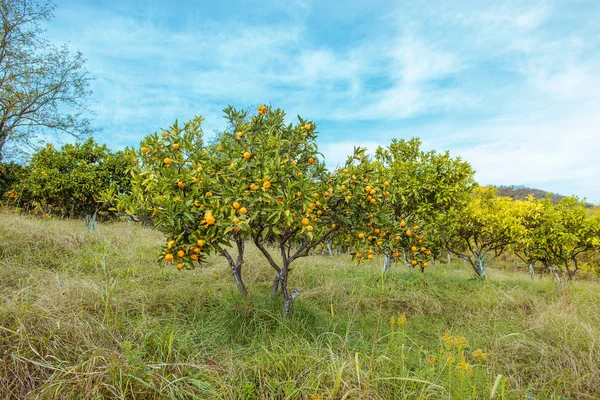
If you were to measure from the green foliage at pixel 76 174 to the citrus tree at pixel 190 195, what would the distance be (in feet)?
21.7

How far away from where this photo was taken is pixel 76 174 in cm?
985

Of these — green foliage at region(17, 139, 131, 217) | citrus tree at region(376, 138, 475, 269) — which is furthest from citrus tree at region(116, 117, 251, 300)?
green foliage at region(17, 139, 131, 217)

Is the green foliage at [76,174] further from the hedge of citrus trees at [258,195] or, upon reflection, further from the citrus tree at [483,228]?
the citrus tree at [483,228]

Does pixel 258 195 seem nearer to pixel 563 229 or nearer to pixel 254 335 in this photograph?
pixel 254 335

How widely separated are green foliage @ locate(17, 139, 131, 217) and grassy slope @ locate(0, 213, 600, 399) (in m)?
2.87

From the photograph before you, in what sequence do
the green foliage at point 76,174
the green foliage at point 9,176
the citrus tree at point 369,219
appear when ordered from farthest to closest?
the green foliage at point 9,176 < the green foliage at point 76,174 < the citrus tree at point 369,219

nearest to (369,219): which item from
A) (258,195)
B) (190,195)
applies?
(258,195)

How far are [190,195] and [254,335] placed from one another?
1.61 metres

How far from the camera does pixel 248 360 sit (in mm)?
2850

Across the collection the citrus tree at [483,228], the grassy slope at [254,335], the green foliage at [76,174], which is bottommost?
the grassy slope at [254,335]

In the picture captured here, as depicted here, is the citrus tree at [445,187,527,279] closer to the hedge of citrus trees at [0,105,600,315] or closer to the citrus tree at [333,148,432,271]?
the hedge of citrus trees at [0,105,600,315]

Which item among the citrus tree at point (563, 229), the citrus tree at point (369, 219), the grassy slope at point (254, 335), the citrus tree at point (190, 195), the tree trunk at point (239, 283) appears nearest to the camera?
the grassy slope at point (254, 335)

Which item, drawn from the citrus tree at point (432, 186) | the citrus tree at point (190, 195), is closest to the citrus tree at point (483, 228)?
the citrus tree at point (432, 186)

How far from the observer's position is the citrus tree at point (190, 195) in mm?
3010
